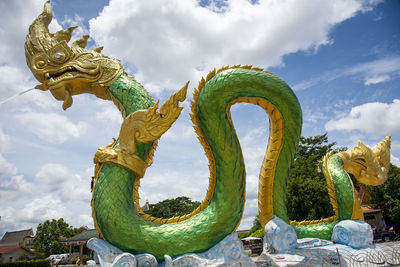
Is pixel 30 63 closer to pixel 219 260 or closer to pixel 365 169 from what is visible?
pixel 219 260

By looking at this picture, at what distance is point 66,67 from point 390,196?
1730cm

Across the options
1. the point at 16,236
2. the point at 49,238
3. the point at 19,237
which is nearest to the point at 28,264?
the point at 49,238

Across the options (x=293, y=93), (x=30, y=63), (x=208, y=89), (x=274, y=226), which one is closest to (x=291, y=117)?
(x=293, y=93)

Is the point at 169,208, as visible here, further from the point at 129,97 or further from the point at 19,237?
the point at 129,97

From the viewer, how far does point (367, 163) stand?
6.46 metres

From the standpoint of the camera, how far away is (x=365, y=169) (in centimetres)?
652

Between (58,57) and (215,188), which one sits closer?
(215,188)

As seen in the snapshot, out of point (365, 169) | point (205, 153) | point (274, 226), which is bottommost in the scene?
point (274, 226)

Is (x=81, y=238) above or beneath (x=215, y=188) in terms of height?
beneath

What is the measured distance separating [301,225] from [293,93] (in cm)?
255

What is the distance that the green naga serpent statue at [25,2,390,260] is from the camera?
14.9 feet

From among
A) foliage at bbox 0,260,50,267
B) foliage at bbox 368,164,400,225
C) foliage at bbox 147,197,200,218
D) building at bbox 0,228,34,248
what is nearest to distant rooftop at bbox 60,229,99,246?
foliage at bbox 0,260,50,267

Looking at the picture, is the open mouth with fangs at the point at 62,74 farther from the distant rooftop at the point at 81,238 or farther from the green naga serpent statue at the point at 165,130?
the distant rooftop at the point at 81,238

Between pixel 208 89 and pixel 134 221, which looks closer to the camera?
pixel 134 221
